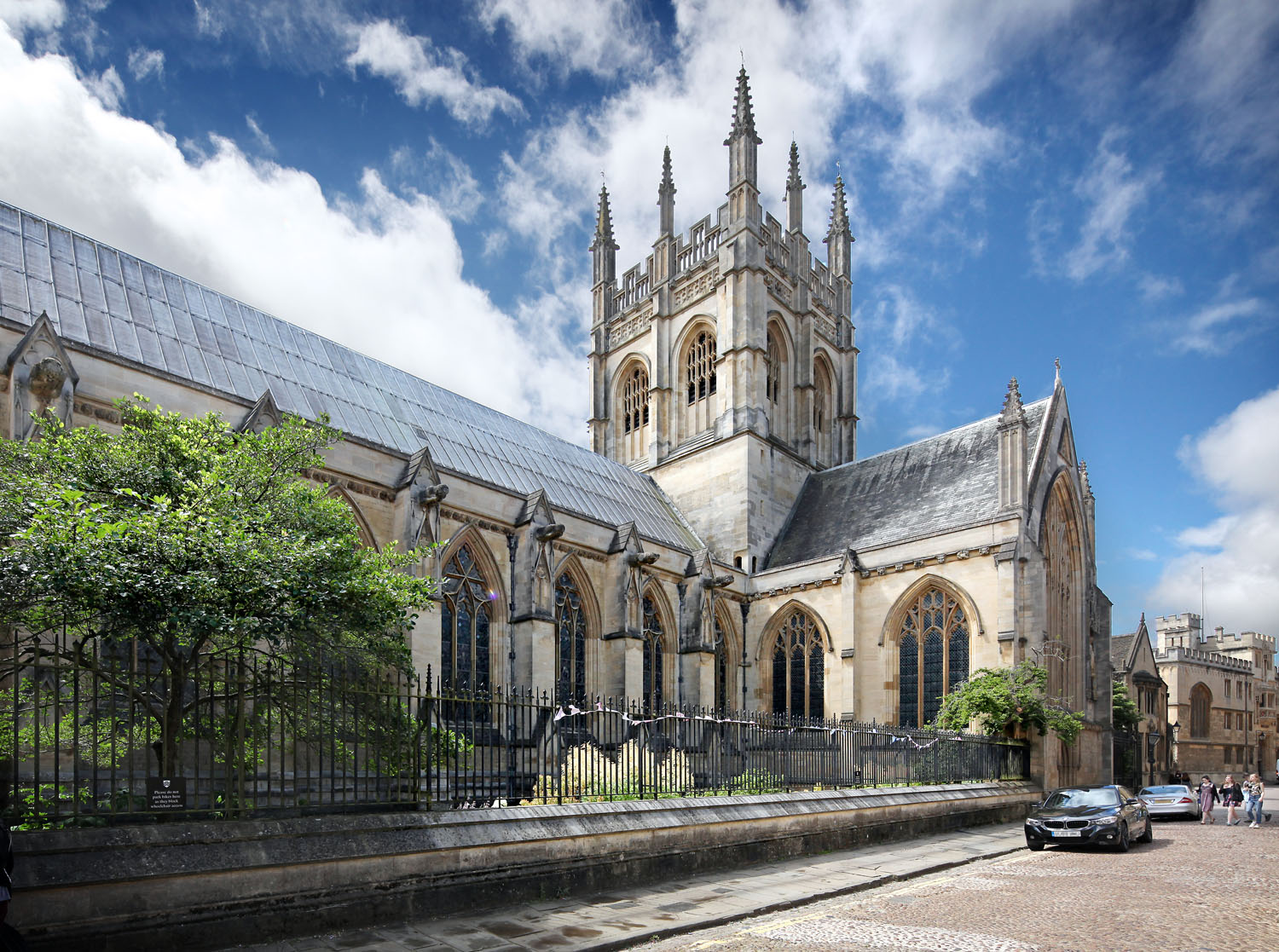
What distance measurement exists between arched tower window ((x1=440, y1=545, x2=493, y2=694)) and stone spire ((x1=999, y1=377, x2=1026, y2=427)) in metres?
15.8

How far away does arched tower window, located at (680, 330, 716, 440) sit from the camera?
35969 millimetres

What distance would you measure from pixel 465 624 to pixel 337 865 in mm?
13515

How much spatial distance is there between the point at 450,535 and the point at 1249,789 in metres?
20.8

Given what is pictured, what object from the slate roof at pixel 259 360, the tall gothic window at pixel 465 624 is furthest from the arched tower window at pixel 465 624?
the slate roof at pixel 259 360

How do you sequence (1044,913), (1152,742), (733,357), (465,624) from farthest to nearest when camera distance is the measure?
(1152,742) < (733,357) < (465,624) < (1044,913)

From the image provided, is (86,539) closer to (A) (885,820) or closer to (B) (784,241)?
(A) (885,820)

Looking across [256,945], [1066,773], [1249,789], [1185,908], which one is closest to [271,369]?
[256,945]

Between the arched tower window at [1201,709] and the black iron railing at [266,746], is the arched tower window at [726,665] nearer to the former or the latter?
the black iron railing at [266,746]

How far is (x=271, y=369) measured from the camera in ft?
68.6

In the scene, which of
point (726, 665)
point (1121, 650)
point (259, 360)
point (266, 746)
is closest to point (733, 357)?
point (726, 665)

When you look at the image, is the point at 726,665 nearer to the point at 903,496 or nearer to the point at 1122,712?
the point at 903,496

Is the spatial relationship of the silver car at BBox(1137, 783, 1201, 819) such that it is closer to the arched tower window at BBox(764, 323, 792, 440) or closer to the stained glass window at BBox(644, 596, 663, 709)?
the stained glass window at BBox(644, 596, 663, 709)

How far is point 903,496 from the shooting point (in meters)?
Answer: 30.0

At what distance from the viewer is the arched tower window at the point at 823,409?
38469 mm
